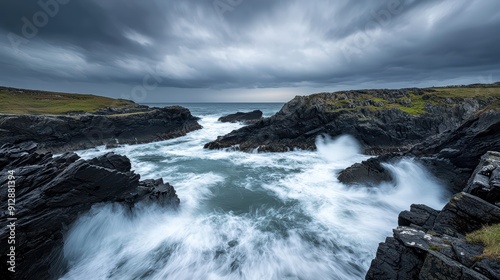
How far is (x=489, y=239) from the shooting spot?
716 cm

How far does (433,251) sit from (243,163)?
2661 centimetres

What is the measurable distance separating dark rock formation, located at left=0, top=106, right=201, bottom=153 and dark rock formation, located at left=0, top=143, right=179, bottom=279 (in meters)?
22.7

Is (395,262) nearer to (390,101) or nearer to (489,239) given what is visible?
(489,239)

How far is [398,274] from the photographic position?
8.03 m

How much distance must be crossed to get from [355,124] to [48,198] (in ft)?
139

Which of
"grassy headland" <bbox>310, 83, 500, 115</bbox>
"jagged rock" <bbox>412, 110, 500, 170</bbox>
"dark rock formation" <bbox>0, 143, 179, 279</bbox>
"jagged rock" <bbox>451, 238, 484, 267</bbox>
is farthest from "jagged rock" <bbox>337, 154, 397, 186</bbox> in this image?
"grassy headland" <bbox>310, 83, 500, 115</bbox>

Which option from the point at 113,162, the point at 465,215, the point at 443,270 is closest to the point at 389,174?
the point at 465,215

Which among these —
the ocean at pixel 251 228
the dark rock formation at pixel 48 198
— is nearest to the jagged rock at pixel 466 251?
the ocean at pixel 251 228

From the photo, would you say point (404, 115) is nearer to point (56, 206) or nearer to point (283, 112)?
point (283, 112)

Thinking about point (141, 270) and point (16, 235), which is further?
point (141, 270)

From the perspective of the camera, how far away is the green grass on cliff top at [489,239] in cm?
645

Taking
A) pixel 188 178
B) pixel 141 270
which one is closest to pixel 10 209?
pixel 141 270

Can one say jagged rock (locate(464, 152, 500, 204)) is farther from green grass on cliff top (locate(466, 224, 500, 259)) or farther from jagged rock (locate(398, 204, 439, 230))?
green grass on cliff top (locate(466, 224, 500, 259))

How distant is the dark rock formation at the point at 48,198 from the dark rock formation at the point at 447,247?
15.8 m
